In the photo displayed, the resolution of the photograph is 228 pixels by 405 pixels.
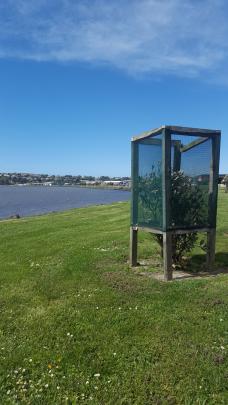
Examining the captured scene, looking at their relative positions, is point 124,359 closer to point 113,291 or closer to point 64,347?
point 64,347

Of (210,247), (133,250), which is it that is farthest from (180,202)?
(133,250)

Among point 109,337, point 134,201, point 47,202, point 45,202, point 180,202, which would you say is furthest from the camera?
point 45,202

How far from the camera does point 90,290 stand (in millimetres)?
6906

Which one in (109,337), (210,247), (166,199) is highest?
(166,199)

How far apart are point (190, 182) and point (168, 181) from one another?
77 cm

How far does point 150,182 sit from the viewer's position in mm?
8375

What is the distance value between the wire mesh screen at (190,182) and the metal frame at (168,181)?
29 millimetres

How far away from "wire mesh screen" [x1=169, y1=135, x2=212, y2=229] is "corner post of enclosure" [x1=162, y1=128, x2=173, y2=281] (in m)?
0.35

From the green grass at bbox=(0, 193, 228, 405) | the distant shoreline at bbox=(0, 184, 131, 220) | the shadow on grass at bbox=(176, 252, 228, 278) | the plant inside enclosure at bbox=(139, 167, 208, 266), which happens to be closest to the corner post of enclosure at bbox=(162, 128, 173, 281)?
the plant inside enclosure at bbox=(139, 167, 208, 266)

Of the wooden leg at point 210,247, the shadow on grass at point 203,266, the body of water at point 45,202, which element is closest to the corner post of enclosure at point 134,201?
the shadow on grass at point 203,266

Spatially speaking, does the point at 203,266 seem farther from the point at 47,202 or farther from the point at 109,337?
the point at 47,202

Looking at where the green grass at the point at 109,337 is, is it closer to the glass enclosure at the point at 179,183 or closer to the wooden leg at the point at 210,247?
the wooden leg at the point at 210,247

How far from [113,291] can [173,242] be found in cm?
210

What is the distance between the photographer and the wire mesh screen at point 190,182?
26.3 feet
